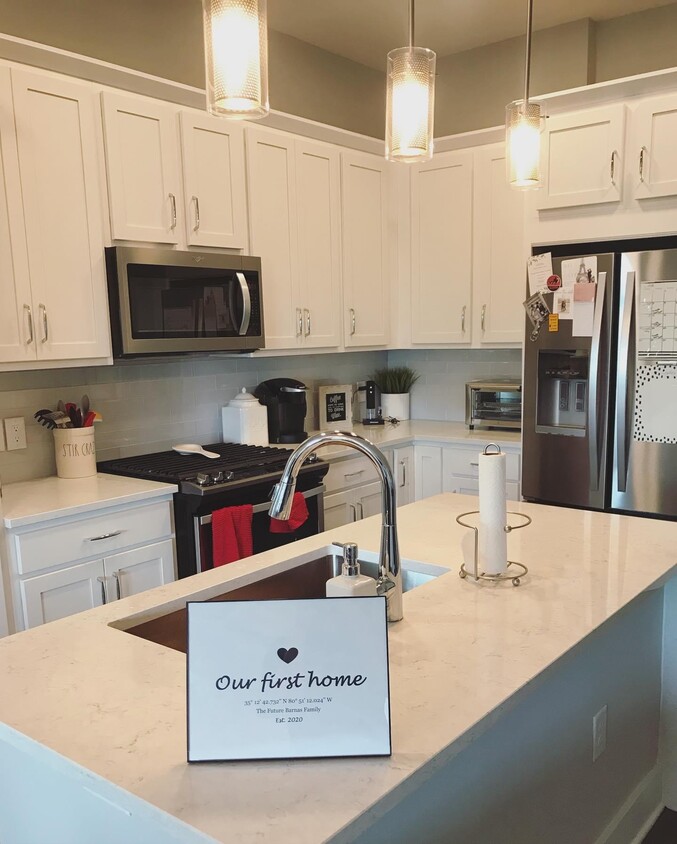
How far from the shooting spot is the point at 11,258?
8.45 feet

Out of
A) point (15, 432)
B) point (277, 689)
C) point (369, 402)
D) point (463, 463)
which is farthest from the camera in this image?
point (369, 402)

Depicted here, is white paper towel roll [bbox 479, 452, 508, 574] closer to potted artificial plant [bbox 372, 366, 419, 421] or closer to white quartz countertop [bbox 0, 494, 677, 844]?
white quartz countertop [bbox 0, 494, 677, 844]

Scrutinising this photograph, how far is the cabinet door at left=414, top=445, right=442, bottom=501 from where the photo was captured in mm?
4027

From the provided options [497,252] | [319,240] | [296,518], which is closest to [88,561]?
[296,518]

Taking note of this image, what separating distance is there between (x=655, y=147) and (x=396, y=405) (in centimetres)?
207

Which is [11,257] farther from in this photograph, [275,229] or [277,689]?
[277,689]

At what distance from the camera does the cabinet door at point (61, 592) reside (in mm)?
2400

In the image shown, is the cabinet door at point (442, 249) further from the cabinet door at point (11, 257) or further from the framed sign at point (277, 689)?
the framed sign at point (277, 689)

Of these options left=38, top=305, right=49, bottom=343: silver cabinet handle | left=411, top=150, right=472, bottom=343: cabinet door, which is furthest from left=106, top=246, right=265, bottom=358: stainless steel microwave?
left=411, top=150, right=472, bottom=343: cabinet door

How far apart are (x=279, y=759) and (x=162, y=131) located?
2654mm

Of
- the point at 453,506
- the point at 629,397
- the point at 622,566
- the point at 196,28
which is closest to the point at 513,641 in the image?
the point at 622,566

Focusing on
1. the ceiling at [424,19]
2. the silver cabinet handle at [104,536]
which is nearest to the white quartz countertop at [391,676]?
the silver cabinet handle at [104,536]

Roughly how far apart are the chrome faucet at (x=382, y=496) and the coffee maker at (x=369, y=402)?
311 centimetres

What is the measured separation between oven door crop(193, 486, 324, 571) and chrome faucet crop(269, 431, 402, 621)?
1276 millimetres
